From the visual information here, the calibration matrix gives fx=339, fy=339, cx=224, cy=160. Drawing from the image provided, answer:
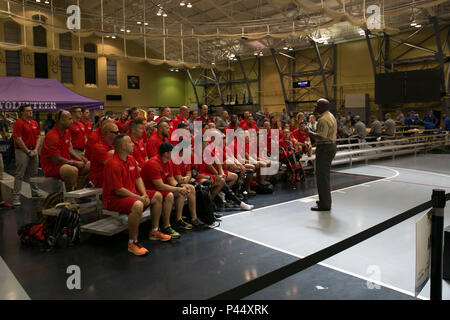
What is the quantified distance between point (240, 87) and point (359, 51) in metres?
9.42

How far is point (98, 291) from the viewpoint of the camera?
3.03 m

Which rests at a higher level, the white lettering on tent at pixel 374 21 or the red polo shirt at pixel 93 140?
the white lettering on tent at pixel 374 21

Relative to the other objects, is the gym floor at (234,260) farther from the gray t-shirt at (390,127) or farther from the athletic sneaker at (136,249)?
the gray t-shirt at (390,127)

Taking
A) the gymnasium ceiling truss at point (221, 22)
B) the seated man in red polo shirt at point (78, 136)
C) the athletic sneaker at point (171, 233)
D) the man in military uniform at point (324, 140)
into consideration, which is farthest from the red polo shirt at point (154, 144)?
the gymnasium ceiling truss at point (221, 22)

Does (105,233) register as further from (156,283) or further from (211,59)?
(211,59)

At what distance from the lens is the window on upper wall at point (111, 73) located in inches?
993

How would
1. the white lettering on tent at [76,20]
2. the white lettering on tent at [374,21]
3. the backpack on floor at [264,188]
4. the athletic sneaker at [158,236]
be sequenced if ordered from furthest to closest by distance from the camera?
the white lettering on tent at [374,21], the white lettering on tent at [76,20], the backpack on floor at [264,188], the athletic sneaker at [158,236]

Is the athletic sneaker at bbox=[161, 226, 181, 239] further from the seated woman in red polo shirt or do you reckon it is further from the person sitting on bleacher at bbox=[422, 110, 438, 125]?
the person sitting on bleacher at bbox=[422, 110, 438, 125]

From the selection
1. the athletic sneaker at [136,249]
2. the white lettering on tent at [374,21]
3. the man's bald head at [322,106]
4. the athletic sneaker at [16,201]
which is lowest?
the athletic sneaker at [136,249]

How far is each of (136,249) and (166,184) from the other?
3.57 feet

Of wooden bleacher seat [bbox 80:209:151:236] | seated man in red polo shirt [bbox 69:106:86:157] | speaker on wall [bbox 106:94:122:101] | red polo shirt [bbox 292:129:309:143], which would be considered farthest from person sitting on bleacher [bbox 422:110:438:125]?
speaker on wall [bbox 106:94:122:101]

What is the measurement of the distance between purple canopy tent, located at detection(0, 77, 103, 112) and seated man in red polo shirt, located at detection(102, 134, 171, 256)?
893 centimetres

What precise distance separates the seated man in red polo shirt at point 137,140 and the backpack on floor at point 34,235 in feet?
4.89

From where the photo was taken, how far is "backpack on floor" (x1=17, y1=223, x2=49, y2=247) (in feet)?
13.6
